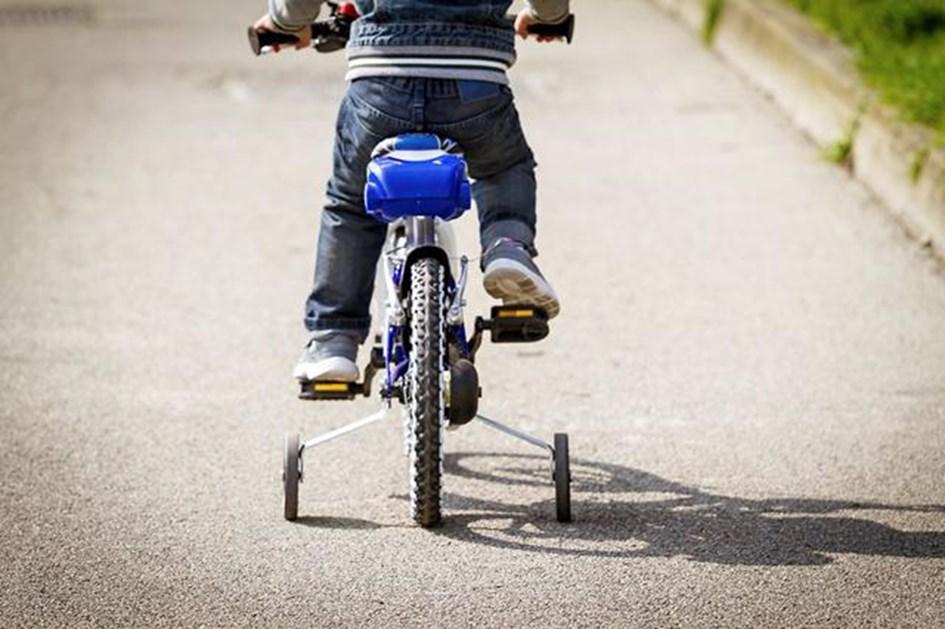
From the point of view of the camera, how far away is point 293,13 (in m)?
5.99

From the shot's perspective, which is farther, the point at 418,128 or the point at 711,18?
the point at 711,18

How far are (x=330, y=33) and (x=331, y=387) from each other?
1.01 m

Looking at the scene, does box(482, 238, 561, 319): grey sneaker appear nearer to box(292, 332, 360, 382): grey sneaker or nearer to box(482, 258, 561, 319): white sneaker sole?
box(482, 258, 561, 319): white sneaker sole

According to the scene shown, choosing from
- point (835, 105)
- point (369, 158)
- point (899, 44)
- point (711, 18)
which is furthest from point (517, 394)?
point (711, 18)

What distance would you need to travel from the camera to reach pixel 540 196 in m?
10.7

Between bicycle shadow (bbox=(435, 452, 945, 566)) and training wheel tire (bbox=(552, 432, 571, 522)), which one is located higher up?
training wheel tire (bbox=(552, 432, 571, 522))

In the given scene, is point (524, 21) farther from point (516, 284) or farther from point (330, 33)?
point (516, 284)

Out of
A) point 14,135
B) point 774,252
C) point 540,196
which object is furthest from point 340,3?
point 14,135

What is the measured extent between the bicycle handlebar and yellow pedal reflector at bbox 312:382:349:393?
953mm

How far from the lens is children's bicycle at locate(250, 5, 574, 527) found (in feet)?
18.6

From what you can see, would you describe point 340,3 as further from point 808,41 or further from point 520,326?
point 808,41

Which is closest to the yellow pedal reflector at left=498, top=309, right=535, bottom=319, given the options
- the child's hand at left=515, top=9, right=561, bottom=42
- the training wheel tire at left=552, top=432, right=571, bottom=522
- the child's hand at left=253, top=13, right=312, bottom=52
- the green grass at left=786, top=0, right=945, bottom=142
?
the training wheel tire at left=552, top=432, right=571, bottom=522

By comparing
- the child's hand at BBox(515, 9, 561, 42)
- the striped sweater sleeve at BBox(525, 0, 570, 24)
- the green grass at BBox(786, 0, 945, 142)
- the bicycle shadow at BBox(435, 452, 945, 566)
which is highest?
the striped sweater sleeve at BBox(525, 0, 570, 24)

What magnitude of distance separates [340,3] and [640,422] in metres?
1.78
